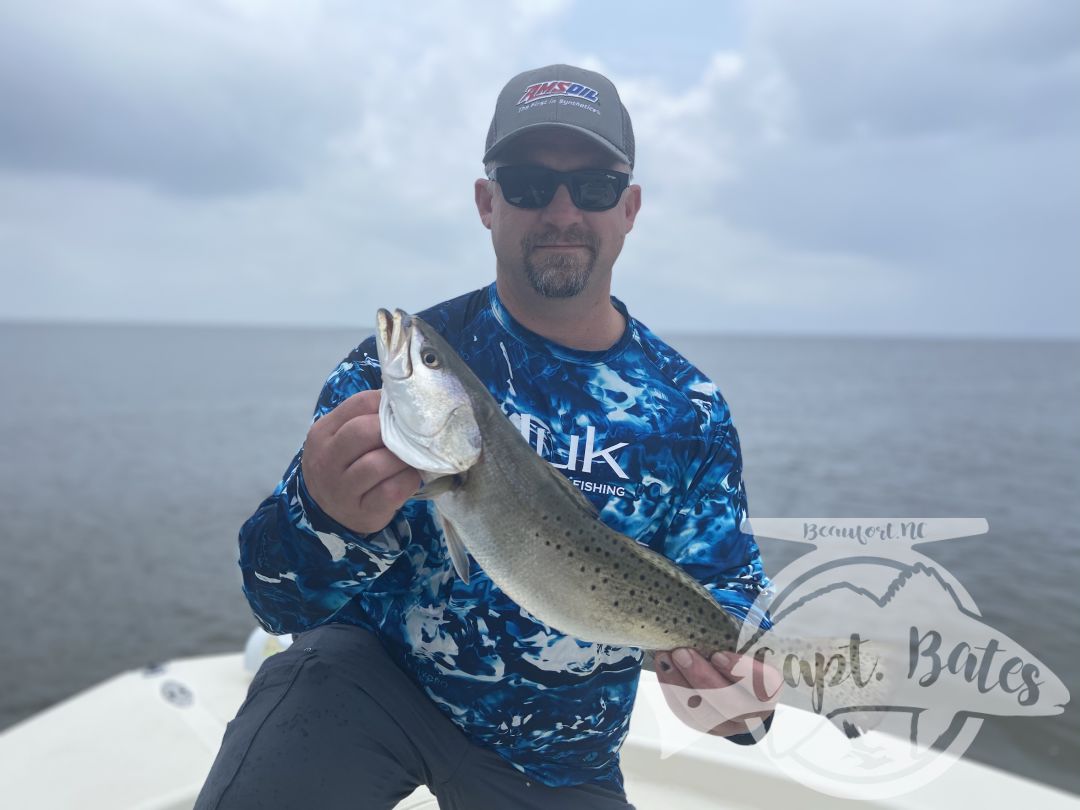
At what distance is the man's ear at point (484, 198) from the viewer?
147 inches

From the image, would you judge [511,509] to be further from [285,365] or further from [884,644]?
[285,365]

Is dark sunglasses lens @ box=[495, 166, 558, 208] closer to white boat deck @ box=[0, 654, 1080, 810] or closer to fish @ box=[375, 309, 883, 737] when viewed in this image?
fish @ box=[375, 309, 883, 737]

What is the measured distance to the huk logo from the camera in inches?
129

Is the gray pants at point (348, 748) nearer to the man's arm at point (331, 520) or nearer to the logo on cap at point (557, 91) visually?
the man's arm at point (331, 520)

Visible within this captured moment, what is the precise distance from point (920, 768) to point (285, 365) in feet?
363

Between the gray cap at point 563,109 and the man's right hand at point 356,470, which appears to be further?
the gray cap at point 563,109

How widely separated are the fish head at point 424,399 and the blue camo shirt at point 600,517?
1.92 ft

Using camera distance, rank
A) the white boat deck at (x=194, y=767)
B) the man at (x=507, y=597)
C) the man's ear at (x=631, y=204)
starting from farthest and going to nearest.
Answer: the white boat deck at (x=194, y=767) < the man's ear at (x=631, y=204) < the man at (x=507, y=597)

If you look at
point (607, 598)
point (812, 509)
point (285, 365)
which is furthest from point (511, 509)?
point (285, 365)

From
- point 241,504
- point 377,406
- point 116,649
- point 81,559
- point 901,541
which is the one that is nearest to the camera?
point 377,406

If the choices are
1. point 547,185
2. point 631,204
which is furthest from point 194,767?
point 631,204

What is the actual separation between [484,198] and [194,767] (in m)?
4.05

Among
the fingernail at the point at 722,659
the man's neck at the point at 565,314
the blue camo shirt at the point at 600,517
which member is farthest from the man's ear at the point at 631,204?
the fingernail at the point at 722,659

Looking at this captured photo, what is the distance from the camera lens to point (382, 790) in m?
3.16
